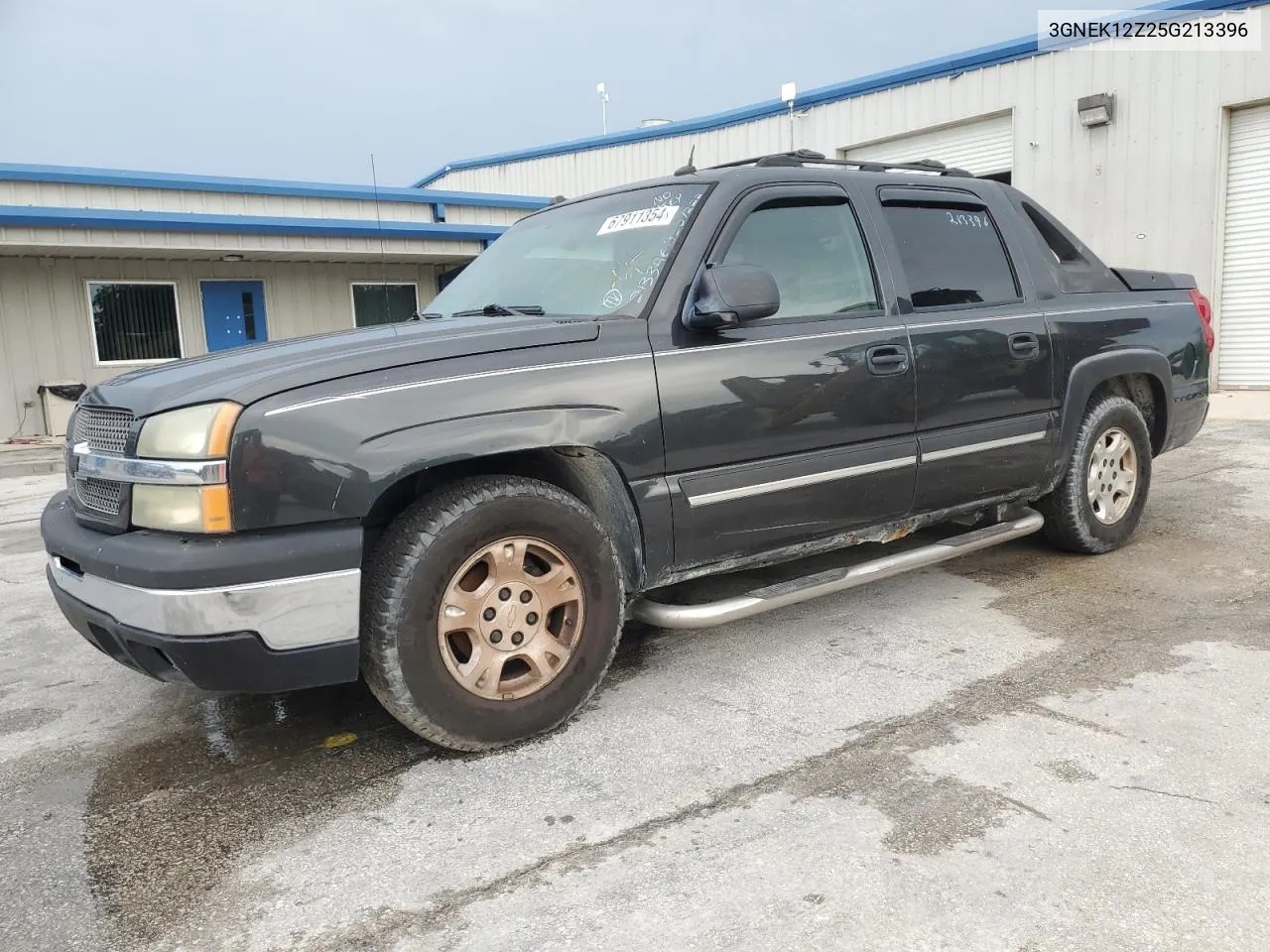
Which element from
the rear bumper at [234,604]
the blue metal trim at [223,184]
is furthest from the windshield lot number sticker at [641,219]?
the blue metal trim at [223,184]

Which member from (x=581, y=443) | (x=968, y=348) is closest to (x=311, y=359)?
(x=581, y=443)

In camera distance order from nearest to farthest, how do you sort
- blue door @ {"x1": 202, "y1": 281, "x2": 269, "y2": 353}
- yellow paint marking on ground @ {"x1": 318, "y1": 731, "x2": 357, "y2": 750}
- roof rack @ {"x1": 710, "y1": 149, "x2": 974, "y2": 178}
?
yellow paint marking on ground @ {"x1": 318, "y1": 731, "x2": 357, "y2": 750} → roof rack @ {"x1": 710, "y1": 149, "x2": 974, "y2": 178} → blue door @ {"x1": 202, "y1": 281, "x2": 269, "y2": 353}

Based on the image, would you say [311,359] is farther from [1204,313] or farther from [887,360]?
[1204,313]

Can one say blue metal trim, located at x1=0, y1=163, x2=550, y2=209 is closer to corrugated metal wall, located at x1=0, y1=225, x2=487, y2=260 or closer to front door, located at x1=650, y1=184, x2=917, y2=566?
corrugated metal wall, located at x1=0, y1=225, x2=487, y2=260

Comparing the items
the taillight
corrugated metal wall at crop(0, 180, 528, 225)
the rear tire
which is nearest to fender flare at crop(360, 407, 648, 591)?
the rear tire

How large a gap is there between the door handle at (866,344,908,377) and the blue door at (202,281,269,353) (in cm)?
1314

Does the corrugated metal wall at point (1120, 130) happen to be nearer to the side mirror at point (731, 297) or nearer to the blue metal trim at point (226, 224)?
the blue metal trim at point (226, 224)

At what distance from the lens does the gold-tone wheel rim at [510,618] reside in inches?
110

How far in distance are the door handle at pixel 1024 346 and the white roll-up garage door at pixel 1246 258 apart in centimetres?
961

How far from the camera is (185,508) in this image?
8.23 ft

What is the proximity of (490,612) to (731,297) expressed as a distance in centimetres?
125

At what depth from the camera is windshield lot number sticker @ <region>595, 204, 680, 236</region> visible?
136 inches

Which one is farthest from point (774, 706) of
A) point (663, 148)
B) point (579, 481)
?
point (663, 148)

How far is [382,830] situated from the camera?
→ 8.16ft
